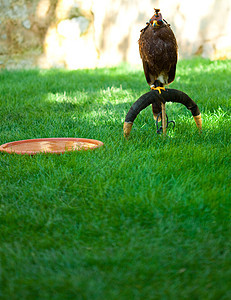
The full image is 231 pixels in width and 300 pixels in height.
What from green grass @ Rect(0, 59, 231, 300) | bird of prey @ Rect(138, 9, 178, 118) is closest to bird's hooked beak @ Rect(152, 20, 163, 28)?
bird of prey @ Rect(138, 9, 178, 118)

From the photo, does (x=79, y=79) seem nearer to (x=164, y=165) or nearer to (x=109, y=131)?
(x=109, y=131)

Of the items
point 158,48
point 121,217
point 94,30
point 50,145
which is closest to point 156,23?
point 158,48

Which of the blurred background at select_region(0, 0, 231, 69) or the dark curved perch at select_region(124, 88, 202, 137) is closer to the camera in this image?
the dark curved perch at select_region(124, 88, 202, 137)

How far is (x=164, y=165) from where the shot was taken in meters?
2.15

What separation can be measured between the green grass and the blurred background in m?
5.50

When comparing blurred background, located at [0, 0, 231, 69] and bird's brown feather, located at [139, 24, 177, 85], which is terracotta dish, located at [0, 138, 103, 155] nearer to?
bird's brown feather, located at [139, 24, 177, 85]

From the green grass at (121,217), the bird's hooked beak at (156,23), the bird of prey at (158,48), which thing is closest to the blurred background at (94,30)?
the green grass at (121,217)

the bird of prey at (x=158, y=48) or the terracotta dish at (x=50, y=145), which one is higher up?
the bird of prey at (x=158, y=48)

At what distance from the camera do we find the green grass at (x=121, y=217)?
1.28 meters

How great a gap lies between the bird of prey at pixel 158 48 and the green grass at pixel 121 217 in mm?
477

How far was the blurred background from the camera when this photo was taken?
26.7 feet

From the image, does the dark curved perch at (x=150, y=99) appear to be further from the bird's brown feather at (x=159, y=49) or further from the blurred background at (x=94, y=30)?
the blurred background at (x=94, y=30)

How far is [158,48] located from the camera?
2.48 meters

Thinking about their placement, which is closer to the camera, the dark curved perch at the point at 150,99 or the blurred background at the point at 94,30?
the dark curved perch at the point at 150,99
